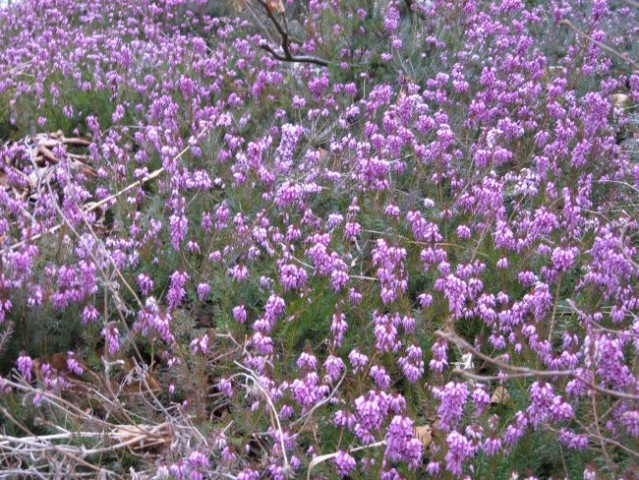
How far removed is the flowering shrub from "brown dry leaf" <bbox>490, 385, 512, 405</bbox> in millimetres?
15

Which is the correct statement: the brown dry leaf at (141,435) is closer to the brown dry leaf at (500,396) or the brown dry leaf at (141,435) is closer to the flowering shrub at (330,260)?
the flowering shrub at (330,260)

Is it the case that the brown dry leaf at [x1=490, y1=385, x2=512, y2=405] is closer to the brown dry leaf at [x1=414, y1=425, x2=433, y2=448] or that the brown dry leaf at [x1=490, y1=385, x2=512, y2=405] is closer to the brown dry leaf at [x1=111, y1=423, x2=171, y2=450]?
the brown dry leaf at [x1=414, y1=425, x2=433, y2=448]

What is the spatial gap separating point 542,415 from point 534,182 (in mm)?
2104

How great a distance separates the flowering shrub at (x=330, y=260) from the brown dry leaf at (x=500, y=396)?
0.02 metres

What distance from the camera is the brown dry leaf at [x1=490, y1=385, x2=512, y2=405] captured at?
3166 millimetres

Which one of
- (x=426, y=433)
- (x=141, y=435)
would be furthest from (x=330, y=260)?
(x=141, y=435)

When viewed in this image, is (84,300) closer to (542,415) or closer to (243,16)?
(542,415)

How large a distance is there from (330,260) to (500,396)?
0.90 m

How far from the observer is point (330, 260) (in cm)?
345

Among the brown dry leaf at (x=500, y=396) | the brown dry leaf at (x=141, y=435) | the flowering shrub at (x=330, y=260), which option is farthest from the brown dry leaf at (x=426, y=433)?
the brown dry leaf at (x=141, y=435)

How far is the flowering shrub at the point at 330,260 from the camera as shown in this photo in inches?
112

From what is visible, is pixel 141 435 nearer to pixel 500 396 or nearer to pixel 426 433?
pixel 426 433

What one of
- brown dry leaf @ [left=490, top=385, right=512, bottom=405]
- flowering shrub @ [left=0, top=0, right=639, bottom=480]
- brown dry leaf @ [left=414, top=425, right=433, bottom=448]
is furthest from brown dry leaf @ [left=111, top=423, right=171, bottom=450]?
brown dry leaf @ [left=490, top=385, right=512, bottom=405]

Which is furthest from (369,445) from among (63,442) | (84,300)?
(84,300)
